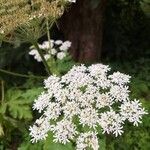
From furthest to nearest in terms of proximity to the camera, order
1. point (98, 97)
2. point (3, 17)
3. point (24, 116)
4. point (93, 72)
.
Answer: point (24, 116), point (3, 17), point (93, 72), point (98, 97)

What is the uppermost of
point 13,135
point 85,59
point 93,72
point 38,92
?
point 93,72

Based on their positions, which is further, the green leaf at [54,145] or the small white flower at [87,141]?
the green leaf at [54,145]

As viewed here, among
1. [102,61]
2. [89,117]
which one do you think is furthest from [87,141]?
[102,61]

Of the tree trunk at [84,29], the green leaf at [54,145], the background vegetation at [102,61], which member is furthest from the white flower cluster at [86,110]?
the tree trunk at [84,29]

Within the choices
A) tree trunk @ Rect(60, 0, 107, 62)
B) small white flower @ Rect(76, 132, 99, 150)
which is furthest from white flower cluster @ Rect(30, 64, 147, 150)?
tree trunk @ Rect(60, 0, 107, 62)

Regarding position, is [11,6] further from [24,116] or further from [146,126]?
[146,126]

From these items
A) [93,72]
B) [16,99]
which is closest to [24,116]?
[16,99]

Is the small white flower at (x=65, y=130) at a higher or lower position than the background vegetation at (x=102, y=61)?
higher

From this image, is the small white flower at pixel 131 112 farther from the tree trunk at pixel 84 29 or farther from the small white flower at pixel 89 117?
the tree trunk at pixel 84 29
